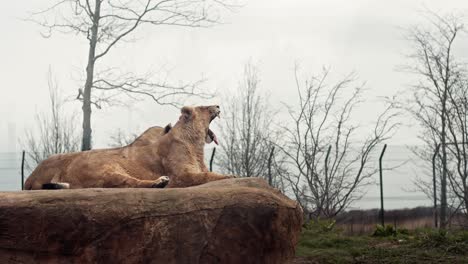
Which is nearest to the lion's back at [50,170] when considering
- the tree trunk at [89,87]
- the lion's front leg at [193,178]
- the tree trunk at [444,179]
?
the lion's front leg at [193,178]

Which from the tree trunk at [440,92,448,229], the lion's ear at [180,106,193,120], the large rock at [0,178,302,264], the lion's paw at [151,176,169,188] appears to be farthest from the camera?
the tree trunk at [440,92,448,229]

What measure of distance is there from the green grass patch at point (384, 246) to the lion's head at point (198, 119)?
5.56 meters

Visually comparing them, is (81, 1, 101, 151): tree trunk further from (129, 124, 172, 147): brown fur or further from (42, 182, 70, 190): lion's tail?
(42, 182, 70, 190): lion's tail

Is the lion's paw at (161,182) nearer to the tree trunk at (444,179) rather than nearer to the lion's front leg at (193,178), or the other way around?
the lion's front leg at (193,178)

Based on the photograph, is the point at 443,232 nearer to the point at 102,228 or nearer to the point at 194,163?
the point at 194,163

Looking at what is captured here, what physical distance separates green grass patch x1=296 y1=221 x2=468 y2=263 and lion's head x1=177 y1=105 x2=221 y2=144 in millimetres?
5556

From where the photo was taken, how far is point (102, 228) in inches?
173

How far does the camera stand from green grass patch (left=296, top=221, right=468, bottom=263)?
10969 millimetres

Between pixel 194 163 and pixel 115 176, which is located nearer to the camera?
pixel 115 176

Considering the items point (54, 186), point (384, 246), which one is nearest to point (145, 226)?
point (54, 186)

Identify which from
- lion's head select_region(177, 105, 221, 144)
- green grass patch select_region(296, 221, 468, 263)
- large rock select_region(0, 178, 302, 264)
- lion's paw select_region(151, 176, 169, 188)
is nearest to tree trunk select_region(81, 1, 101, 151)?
green grass patch select_region(296, 221, 468, 263)

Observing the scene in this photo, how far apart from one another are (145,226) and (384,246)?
851 cm

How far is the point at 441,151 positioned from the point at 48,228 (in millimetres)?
11302

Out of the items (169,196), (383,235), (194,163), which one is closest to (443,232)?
(383,235)
